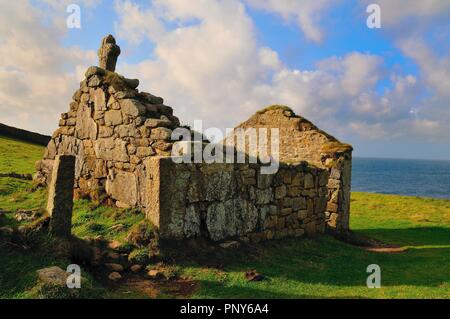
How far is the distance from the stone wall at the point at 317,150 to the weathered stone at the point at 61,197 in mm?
11947

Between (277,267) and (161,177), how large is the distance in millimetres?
3457

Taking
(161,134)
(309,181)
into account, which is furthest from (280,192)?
(161,134)

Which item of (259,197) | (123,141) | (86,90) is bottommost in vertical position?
(259,197)

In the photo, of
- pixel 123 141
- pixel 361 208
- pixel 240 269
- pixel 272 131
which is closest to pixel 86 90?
pixel 123 141

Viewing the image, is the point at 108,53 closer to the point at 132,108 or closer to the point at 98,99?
the point at 98,99

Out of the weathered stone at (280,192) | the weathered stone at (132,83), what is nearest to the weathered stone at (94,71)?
the weathered stone at (132,83)

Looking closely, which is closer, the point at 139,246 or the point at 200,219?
the point at 139,246

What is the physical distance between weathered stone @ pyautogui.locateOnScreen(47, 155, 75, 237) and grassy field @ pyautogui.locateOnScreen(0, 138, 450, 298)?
1.98 ft

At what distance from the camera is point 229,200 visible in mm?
10125

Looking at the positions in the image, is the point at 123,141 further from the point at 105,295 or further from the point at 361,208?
the point at 361,208

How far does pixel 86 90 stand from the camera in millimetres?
12023
